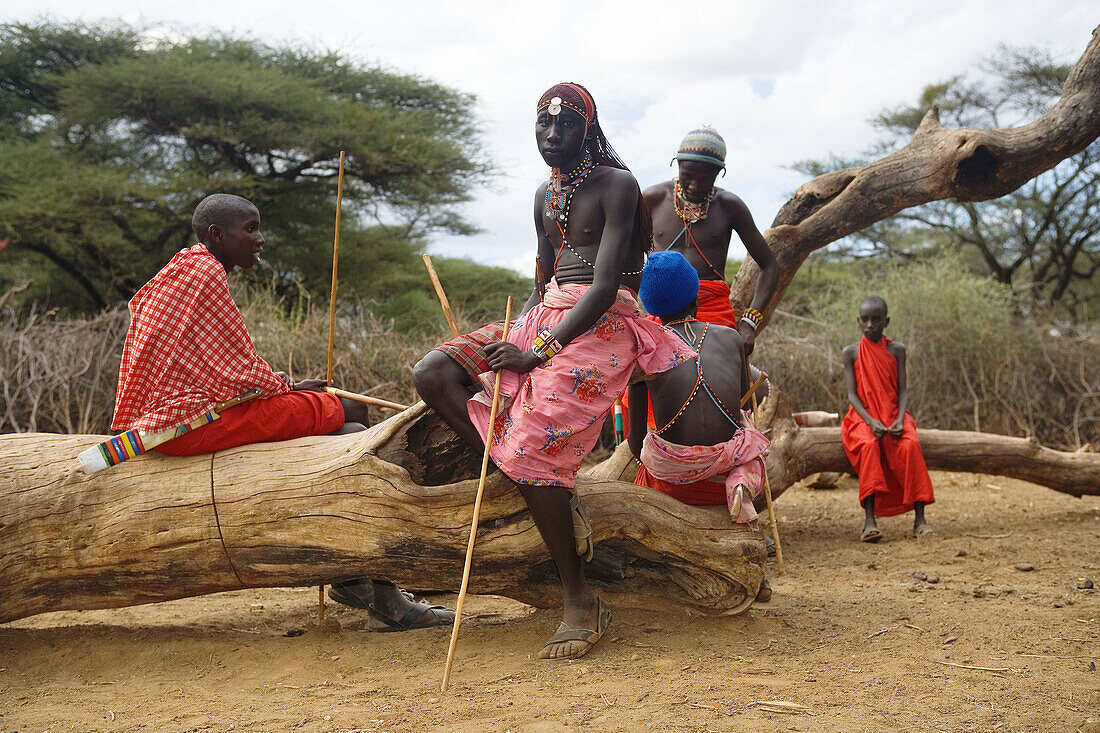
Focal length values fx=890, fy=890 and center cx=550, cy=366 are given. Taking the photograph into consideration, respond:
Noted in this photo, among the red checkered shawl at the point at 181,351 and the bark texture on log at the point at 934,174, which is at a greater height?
the bark texture on log at the point at 934,174

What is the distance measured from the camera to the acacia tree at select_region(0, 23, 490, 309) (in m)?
13.1

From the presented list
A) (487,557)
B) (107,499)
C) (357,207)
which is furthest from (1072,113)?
(357,207)

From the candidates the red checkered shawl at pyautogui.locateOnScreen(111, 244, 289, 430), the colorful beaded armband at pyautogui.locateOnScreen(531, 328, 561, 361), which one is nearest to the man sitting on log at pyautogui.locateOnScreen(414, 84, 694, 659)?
the colorful beaded armband at pyautogui.locateOnScreen(531, 328, 561, 361)

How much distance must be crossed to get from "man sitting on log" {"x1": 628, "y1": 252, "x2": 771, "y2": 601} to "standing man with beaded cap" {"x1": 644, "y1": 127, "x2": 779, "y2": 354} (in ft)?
3.13

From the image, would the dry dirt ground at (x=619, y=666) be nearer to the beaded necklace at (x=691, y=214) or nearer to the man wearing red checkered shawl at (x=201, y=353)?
the man wearing red checkered shawl at (x=201, y=353)

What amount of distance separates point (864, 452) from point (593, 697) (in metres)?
3.92

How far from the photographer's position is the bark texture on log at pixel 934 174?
584 centimetres

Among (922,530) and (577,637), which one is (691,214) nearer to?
(577,637)

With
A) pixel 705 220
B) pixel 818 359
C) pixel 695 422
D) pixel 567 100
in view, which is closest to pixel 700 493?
pixel 695 422

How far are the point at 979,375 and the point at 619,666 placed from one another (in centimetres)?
805

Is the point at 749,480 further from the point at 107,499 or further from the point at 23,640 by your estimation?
the point at 23,640

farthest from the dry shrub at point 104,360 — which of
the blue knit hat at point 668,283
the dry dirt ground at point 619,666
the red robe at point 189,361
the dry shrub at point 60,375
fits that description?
the blue knit hat at point 668,283

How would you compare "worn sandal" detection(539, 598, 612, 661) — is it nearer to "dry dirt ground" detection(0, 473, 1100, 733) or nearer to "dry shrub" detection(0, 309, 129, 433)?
"dry dirt ground" detection(0, 473, 1100, 733)

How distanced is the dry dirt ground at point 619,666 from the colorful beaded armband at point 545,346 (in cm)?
113
